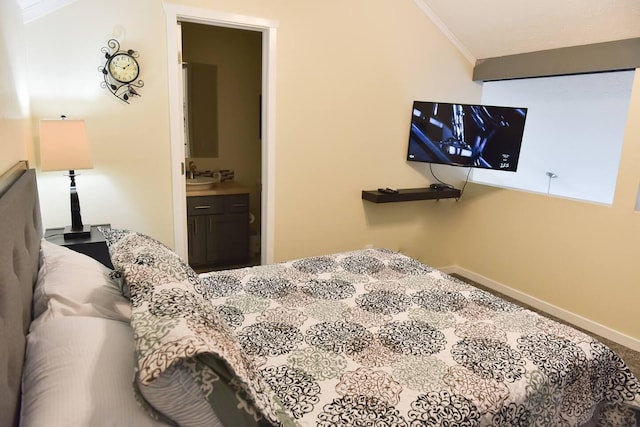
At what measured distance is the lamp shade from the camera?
7.54ft

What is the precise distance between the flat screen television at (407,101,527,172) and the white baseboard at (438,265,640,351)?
1129 mm

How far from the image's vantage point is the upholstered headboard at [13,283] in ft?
2.97

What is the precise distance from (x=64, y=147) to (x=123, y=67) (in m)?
0.67

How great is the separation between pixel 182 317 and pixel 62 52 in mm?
2292

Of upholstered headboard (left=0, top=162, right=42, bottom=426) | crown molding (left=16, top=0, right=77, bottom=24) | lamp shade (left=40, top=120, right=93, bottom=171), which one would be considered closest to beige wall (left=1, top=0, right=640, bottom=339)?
crown molding (left=16, top=0, right=77, bottom=24)

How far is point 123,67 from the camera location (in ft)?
8.68

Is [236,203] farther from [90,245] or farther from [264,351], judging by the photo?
[264,351]

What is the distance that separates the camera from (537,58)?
134 inches

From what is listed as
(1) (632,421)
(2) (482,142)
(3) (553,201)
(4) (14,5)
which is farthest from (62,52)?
(3) (553,201)

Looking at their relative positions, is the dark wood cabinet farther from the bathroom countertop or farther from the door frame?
the door frame

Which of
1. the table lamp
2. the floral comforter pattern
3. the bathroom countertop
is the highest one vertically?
the table lamp

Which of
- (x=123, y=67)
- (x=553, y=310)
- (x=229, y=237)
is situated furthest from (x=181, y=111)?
(x=553, y=310)

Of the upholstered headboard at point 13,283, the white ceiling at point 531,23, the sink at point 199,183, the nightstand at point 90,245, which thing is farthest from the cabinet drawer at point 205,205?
the white ceiling at point 531,23

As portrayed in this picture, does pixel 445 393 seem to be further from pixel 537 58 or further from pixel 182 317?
pixel 537 58
